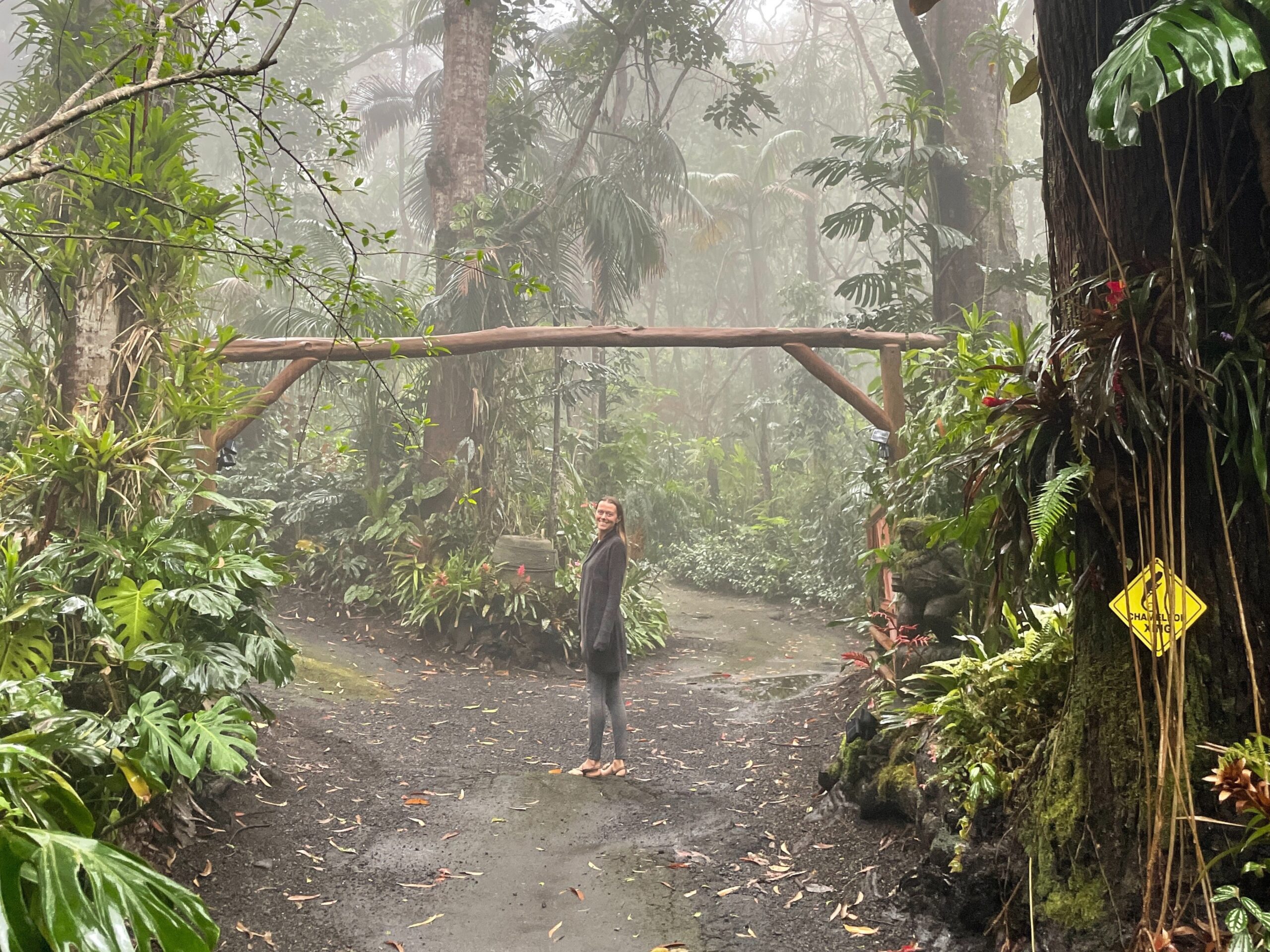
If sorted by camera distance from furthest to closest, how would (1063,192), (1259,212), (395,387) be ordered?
(395,387) → (1063,192) → (1259,212)

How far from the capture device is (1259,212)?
2.48 m

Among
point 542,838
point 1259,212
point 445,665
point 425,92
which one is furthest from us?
point 425,92

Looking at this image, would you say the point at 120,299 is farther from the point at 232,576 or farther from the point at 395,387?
the point at 395,387

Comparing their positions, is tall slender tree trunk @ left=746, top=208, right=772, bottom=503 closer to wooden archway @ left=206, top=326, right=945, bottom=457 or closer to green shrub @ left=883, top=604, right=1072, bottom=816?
wooden archway @ left=206, top=326, right=945, bottom=457

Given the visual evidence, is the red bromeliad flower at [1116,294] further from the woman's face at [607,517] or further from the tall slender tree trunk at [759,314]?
the tall slender tree trunk at [759,314]

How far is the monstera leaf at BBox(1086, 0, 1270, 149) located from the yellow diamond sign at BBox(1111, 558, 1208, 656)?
110 centimetres

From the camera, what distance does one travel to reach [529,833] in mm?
4520

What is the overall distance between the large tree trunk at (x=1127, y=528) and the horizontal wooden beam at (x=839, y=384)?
3.94 metres

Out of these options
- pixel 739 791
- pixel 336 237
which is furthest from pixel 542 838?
pixel 336 237

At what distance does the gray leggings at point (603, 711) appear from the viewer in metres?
5.36

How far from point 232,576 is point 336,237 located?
31.1 feet

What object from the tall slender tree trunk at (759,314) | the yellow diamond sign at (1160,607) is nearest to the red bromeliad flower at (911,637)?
the yellow diamond sign at (1160,607)

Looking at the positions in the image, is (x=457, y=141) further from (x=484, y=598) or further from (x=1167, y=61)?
(x=1167, y=61)

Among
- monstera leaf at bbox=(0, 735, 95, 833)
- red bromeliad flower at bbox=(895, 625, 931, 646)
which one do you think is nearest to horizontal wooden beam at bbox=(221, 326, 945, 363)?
red bromeliad flower at bbox=(895, 625, 931, 646)
